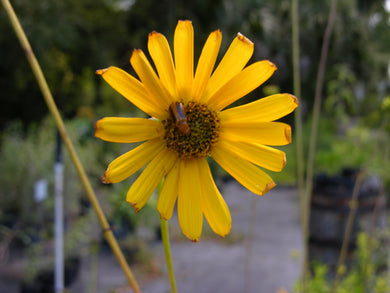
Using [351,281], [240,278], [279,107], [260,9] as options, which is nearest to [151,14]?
[260,9]

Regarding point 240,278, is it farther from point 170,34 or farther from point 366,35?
point 366,35

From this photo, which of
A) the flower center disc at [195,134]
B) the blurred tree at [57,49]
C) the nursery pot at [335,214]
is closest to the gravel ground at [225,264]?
the nursery pot at [335,214]

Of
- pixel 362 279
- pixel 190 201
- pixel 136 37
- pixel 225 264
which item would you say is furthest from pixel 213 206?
pixel 136 37

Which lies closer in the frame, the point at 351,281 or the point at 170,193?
the point at 170,193

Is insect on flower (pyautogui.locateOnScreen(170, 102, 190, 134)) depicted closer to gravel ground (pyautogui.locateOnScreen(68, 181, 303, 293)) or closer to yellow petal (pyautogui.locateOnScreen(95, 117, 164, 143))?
yellow petal (pyautogui.locateOnScreen(95, 117, 164, 143))

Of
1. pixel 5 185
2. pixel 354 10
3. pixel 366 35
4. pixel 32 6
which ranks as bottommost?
pixel 5 185

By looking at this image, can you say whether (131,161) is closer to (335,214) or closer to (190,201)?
(190,201)
